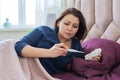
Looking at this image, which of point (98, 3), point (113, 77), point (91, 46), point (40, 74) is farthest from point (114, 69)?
point (98, 3)

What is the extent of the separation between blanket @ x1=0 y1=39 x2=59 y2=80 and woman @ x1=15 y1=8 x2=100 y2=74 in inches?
2.1

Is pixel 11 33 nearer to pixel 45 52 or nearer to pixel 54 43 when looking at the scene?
pixel 54 43

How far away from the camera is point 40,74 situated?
145cm

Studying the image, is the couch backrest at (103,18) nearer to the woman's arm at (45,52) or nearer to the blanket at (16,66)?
the woman's arm at (45,52)

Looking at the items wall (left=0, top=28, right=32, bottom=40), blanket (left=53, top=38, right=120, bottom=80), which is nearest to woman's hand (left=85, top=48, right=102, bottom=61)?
blanket (left=53, top=38, right=120, bottom=80)

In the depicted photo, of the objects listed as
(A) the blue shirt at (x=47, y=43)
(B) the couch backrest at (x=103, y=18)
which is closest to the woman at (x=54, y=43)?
(A) the blue shirt at (x=47, y=43)

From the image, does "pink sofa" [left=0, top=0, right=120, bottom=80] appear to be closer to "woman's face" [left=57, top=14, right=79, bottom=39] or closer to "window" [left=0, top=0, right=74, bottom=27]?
"woman's face" [left=57, top=14, right=79, bottom=39]

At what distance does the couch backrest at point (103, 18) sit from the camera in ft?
6.08

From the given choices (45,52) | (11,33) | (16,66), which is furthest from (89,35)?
(11,33)

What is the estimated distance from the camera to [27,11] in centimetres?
295

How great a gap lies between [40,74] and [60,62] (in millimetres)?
189

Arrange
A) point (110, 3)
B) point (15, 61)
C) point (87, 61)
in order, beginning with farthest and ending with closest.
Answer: point (110, 3) < point (87, 61) < point (15, 61)

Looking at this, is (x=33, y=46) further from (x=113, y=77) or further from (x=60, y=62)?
(x=113, y=77)

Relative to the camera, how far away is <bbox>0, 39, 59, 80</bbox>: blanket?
1310 mm
